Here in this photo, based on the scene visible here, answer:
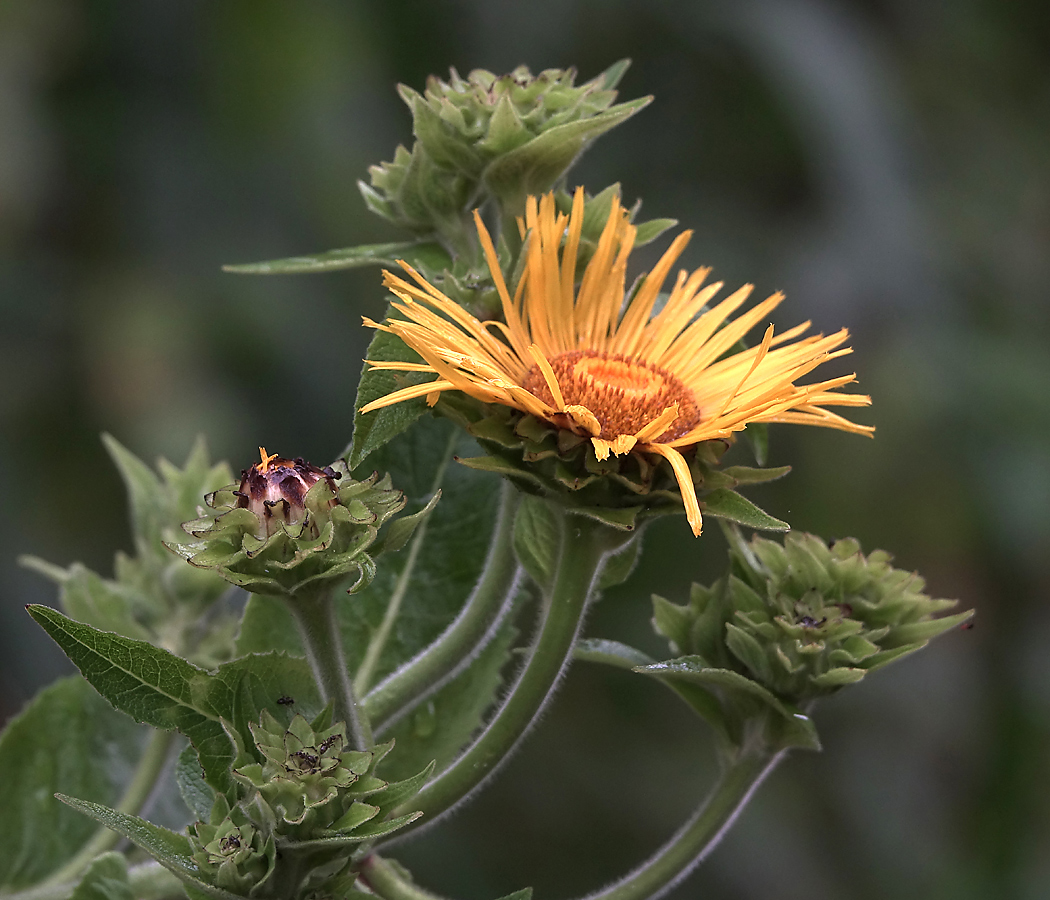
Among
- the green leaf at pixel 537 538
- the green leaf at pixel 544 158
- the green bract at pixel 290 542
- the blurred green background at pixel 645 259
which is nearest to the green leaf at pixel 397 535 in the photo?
the green bract at pixel 290 542

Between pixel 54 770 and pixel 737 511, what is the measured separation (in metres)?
0.99

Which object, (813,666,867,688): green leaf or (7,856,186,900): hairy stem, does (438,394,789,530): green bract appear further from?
(7,856,186,900): hairy stem

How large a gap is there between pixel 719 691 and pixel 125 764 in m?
0.81

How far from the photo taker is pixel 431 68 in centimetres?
336

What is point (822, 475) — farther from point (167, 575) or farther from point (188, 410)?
point (167, 575)

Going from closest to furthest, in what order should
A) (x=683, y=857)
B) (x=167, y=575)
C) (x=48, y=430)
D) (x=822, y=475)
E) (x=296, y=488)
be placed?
1. (x=296, y=488)
2. (x=683, y=857)
3. (x=167, y=575)
4. (x=48, y=430)
5. (x=822, y=475)

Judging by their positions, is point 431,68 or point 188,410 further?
point 431,68

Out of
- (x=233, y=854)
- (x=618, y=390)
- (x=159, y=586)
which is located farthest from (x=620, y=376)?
(x=159, y=586)

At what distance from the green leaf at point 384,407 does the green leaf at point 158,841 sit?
12.9 inches

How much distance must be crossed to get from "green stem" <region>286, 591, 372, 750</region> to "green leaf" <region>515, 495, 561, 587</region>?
0.19 m

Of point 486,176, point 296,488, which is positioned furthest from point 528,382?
point 296,488

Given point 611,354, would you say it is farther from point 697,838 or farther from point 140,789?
point 140,789

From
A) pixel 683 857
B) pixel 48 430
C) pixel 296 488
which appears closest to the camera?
A: pixel 296 488

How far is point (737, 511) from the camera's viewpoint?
41.7 inches
